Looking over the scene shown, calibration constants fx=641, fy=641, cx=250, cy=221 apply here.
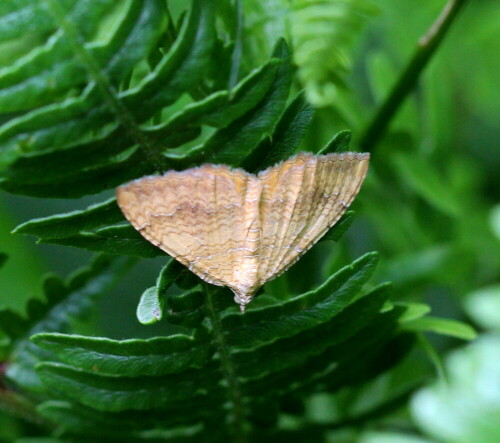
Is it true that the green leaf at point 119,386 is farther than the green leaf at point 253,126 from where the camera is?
Yes

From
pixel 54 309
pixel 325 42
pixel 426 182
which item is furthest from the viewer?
pixel 426 182

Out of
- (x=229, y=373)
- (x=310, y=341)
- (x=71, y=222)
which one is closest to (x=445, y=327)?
(x=310, y=341)

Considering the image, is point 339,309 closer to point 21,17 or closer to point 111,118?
point 111,118

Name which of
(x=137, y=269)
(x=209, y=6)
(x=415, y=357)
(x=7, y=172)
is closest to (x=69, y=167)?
(x=7, y=172)

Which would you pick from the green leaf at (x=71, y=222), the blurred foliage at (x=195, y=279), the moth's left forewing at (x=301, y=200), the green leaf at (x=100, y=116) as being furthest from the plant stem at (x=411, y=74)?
the green leaf at (x=71, y=222)

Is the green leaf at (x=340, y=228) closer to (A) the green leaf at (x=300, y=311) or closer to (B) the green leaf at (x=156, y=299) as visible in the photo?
(A) the green leaf at (x=300, y=311)

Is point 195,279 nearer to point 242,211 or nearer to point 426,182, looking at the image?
point 242,211
